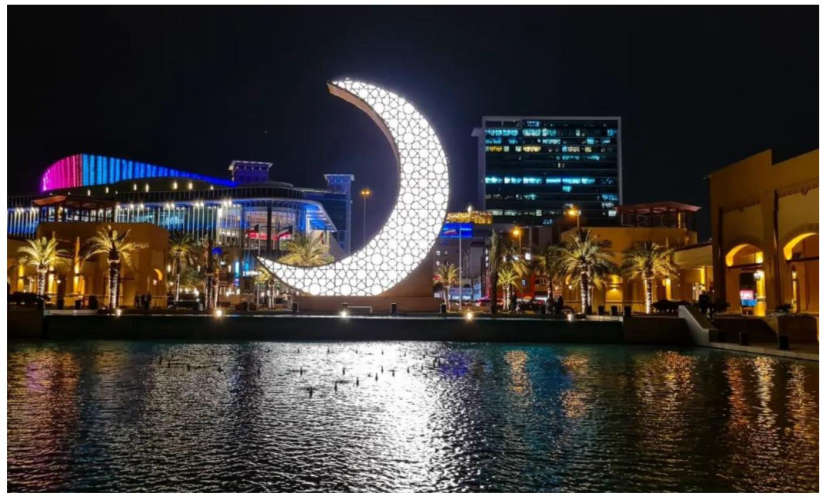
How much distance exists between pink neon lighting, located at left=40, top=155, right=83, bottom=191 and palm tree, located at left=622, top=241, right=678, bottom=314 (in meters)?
112

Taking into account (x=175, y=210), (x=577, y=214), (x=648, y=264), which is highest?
(x=175, y=210)

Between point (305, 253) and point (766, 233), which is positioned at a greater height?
point (305, 253)

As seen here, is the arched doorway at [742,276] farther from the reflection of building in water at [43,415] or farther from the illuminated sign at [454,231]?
the illuminated sign at [454,231]

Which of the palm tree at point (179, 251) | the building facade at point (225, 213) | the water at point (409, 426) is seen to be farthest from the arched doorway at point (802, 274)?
the building facade at point (225, 213)

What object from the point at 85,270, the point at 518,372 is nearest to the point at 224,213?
the point at 85,270

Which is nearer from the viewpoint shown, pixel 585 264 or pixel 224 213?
pixel 585 264

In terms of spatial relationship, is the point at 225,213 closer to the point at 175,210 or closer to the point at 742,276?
the point at 175,210

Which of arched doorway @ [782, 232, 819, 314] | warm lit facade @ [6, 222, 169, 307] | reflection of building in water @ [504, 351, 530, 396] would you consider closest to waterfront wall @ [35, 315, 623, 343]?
reflection of building in water @ [504, 351, 530, 396]

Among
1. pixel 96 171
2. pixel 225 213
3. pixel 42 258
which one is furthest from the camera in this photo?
pixel 96 171

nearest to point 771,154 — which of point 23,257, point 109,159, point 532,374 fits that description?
point 532,374

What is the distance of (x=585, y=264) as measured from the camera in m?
40.6

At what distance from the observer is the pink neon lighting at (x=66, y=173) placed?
130 metres

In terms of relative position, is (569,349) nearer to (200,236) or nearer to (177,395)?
(177,395)

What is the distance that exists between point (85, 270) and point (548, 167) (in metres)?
120
